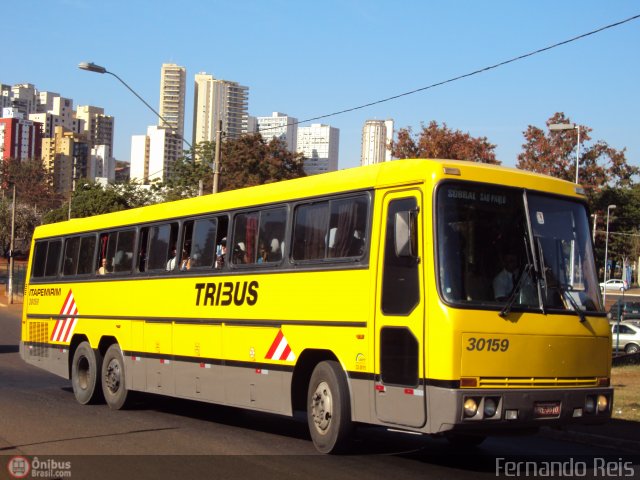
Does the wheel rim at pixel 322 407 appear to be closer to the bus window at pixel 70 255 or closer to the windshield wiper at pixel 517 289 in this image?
the windshield wiper at pixel 517 289

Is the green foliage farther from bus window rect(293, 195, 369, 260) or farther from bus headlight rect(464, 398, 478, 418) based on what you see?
bus headlight rect(464, 398, 478, 418)

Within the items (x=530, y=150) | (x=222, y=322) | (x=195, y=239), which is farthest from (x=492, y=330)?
(x=530, y=150)

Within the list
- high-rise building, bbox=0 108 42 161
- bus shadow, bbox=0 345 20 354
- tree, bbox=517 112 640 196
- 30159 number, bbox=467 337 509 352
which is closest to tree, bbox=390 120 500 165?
tree, bbox=517 112 640 196

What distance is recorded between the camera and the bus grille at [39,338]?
17688mm

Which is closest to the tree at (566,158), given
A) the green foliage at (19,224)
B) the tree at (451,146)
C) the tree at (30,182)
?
the tree at (451,146)

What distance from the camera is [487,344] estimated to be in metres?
8.71

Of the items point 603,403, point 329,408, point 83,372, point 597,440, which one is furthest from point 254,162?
point 603,403

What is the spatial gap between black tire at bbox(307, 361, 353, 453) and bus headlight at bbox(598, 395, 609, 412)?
2.65 meters

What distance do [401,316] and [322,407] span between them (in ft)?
5.73

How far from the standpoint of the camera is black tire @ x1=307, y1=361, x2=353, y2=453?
32.3ft

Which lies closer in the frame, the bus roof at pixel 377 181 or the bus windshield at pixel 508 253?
the bus windshield at pixel 508 253

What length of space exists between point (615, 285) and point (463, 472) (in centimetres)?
7434

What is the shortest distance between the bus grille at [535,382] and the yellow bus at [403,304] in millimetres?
17

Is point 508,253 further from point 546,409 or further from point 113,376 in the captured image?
point 113,376
